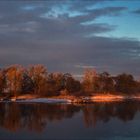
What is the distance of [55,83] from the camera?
413 feet

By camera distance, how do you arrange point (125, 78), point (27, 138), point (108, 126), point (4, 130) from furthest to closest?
point (125, 78) → point (108, 126) → point (4, 130) → point (27, 138)

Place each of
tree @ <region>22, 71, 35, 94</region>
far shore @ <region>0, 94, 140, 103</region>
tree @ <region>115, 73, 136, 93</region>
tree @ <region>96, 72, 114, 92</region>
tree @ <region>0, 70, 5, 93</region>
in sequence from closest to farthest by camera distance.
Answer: far shore @ <region>0, 94, 140, 103</region> → tree @ <region>0, 70, 5, 93</region> → tree @ <region>22, 71, 35, 94</region> → tree @ <region>96, 72, 114, 92</region> → tree @ <region>115, 73, 136, 93</region>

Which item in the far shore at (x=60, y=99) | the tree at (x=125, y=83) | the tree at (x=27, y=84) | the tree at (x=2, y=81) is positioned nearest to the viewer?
the far shore at (x=60, y=99)

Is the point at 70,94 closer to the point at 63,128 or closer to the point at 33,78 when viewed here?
the point at 33,78

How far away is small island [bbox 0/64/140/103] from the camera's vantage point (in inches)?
4407

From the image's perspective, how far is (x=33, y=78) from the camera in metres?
121

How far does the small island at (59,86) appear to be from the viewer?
111938 mm

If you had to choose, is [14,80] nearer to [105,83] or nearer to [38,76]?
[38,76]

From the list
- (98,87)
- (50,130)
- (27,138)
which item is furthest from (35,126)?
(98,87)

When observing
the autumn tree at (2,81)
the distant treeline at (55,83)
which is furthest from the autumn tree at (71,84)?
the autumn tree at (2,81)

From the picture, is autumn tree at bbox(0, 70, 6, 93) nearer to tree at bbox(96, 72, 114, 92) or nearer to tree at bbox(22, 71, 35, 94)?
tree at bbox(22, 71, 35, 94)

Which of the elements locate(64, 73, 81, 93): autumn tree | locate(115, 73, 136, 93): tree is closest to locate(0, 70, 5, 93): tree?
locate(64, 73, 81, 93): autumn tree

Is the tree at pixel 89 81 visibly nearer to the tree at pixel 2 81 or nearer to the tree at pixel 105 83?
the tree at pixel 105 83

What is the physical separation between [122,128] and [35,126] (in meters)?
9.64
